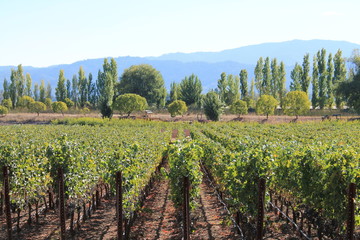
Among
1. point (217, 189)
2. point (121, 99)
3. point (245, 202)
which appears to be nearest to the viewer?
point (245, 202)

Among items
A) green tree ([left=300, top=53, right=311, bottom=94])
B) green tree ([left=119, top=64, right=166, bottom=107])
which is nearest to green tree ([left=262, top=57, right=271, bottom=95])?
green tree ([left=300, top=53, right=311, bottom=94])

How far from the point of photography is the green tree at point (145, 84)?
93500mm

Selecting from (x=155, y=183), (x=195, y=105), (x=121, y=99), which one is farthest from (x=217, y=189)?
(x=195, y=105)

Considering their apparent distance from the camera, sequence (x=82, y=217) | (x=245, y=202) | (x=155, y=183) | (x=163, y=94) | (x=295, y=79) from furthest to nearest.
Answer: (x=163, y=94), (x=295, y=79), (x=155, y=183), (x=82, y=217), (x=245, y=202)

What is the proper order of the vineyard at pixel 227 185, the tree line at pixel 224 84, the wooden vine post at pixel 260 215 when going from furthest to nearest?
the tree line at pixel 224 84 → the vineyard at pixel 227 185 → the wooden vine post at pixel 260 215

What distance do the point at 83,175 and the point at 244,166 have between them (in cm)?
510

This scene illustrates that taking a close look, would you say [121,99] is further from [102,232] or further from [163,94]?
[102,232]

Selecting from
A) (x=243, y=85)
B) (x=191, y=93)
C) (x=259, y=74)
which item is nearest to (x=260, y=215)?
(x=191, y=93)

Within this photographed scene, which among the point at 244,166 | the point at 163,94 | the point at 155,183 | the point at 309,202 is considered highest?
the point at 163,94

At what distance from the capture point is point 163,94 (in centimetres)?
9662

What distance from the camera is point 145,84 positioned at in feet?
311

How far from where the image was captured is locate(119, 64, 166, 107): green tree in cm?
9350

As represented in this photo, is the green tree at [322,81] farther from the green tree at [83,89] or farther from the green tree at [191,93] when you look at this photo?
the green tree at [83,89]

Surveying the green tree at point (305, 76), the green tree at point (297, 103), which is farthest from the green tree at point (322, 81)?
the green tree at point (297, 103)
